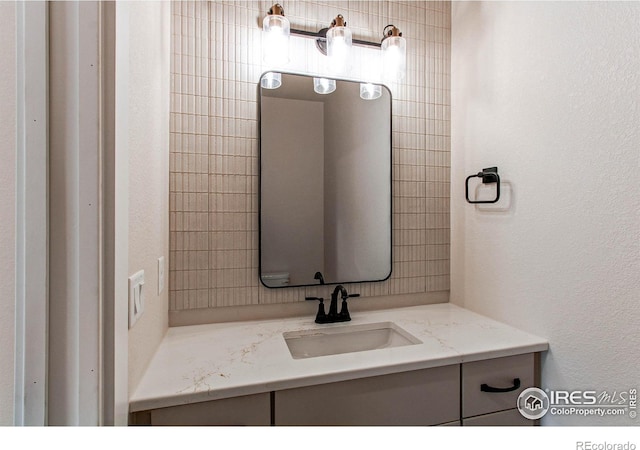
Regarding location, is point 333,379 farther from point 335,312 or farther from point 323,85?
point 323,85

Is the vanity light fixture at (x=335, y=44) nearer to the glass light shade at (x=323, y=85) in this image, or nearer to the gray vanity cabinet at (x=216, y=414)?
the glass light shade at (x=323, y=85)

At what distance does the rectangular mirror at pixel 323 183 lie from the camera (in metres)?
1.30

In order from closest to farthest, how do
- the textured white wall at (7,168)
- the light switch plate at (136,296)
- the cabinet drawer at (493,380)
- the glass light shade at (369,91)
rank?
the textured white wall at (7,168) → the light switch plate at (136,296) → the cabinet drawer at (493,380) → the glass light shade at (369,91)

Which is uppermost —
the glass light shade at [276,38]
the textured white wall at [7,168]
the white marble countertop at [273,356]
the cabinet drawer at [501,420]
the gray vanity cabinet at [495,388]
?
the glass light shade at [276,38]

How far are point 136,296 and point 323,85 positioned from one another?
108 cm

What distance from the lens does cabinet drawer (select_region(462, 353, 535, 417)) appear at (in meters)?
0.99

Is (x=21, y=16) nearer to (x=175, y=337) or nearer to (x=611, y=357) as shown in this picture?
(x=175, y=337)

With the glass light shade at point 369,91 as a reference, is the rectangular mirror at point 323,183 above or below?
below

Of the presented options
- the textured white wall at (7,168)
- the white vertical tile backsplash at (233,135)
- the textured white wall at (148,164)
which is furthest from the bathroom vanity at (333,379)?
the textured white wall at (7,168)

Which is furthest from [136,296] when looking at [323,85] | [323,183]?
[323,85]

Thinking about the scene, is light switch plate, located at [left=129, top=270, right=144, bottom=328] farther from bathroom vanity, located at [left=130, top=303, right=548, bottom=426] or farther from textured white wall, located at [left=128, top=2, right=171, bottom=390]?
bathroom vanity, located at [left=130, top=303, right=548, bottom=426]

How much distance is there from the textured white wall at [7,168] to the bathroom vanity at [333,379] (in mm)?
339

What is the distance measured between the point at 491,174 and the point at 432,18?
860 millimetres

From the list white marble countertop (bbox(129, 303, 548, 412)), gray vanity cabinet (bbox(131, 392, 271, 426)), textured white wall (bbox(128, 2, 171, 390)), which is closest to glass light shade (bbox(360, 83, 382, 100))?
textured white wall (bbox(128, 2, 171, 390))
